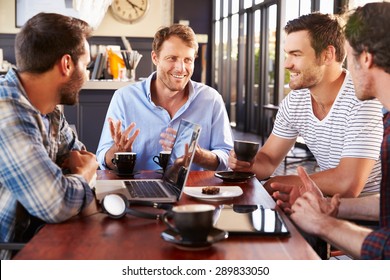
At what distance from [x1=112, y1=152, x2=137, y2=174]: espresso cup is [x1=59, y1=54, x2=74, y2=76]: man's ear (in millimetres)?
540

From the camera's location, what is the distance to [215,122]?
288 cm

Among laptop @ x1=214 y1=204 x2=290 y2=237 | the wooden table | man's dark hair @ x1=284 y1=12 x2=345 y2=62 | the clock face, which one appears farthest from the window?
the wooden table

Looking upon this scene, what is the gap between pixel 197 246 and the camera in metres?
1.25

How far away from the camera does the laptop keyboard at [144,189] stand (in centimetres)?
182

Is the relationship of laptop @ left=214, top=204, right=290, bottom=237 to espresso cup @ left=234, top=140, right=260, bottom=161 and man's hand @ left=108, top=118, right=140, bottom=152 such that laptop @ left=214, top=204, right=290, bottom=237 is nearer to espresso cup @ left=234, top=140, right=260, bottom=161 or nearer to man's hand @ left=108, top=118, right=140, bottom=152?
espresso cup @ left=234, top=140, right=260, bottom=161

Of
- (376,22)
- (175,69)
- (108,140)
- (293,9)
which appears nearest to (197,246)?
(376,22)

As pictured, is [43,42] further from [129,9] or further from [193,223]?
[129,9]

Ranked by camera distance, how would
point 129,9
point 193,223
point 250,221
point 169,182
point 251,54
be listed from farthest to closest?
point 251,54, point 129,9, point 169,182, point 250,221, point 193,223

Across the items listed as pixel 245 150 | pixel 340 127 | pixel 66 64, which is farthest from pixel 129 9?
pixel 66 64

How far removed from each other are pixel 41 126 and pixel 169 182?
536 millimetres

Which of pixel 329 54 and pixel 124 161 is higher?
pixel 329 54

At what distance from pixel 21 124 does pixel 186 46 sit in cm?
153

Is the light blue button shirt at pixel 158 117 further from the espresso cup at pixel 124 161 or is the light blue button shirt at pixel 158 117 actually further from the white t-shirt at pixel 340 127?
the espresso cup at pixel 124 161

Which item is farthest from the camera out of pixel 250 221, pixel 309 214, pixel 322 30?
pixel 322 30
